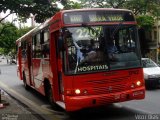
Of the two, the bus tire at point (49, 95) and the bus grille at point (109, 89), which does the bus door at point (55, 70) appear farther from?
the bus grille at point (109, 89)

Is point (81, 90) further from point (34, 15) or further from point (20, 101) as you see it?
point (20, 101)

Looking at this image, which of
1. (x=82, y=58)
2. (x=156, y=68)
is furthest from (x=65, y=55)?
(x=156, y=68)

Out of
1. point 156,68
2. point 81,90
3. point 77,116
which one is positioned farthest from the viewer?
point 156,68

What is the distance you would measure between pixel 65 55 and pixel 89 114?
2194 millimetres

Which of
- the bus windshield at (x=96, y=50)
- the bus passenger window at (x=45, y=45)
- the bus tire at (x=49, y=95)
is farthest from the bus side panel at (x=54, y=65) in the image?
the bus windshield at (x=96, y=50)

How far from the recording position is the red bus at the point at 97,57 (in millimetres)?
9430

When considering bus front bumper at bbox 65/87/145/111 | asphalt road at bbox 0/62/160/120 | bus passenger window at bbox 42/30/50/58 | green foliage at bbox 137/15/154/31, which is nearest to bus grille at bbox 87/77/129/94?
bus front bumper at bbox 65/87/145/111

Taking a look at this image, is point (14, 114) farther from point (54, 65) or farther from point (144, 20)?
point (144, 20)

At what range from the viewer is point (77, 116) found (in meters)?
10.6

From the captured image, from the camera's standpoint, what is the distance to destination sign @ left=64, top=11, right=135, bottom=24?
9.68m

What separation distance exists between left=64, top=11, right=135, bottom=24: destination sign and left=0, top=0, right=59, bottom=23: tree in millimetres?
1148

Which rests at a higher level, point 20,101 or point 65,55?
point 65,55

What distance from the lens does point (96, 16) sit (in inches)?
389

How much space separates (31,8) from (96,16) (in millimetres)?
1958
